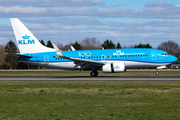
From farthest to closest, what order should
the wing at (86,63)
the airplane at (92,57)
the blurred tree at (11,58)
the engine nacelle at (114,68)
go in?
the blurred tree at (11,58), the airplane at (92,57), the wing at (86,63), the engine nacelle at (114,68)

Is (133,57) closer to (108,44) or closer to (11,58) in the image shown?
(108,44)

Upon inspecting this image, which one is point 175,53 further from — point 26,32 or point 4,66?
point 26,32

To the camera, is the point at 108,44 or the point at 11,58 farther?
the point at 108,44

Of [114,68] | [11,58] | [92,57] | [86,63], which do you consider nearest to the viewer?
[114,68]

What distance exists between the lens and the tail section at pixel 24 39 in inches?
1542

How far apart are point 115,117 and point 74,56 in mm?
28872

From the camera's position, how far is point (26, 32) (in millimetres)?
39438

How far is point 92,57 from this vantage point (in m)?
38.0

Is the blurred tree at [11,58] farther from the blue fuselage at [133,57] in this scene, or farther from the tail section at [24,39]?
the blue fuselage at [133,57]

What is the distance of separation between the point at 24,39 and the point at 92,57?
1130cm

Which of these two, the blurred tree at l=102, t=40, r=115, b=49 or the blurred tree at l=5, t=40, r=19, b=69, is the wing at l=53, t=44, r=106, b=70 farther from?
the blurred tree at l=102, t=40, r=115, b=49

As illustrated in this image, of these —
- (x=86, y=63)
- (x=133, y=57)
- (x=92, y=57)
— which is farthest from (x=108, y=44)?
(x=86, y=63)

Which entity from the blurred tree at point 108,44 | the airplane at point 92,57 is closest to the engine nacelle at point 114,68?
the airplane at point 92,57

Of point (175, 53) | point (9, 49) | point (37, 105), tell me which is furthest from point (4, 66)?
point (37, 105)
